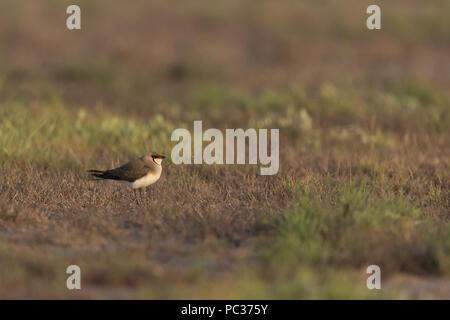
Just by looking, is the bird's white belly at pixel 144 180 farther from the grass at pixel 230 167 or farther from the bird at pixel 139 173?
the grass at pixel 230 167

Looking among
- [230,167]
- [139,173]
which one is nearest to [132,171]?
[139,173]

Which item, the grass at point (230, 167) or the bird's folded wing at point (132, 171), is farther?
the bird's folded wing at point (132, 171)

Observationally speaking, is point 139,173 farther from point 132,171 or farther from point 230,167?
point 230,167

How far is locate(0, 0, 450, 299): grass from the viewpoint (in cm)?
506

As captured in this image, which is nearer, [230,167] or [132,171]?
[132,171]

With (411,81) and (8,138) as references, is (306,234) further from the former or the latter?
(411,81)

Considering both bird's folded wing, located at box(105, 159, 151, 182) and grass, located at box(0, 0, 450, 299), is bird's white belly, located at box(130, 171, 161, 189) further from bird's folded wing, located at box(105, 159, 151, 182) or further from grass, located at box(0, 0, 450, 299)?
grass, located at box(0, 0, 450, 299)

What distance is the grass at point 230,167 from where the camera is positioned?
16.6 feet

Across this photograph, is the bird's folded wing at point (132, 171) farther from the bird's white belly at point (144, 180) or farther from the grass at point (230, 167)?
the grass at point (230, 167)

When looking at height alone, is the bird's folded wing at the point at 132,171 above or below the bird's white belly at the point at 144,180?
above

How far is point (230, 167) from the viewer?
8.23 m

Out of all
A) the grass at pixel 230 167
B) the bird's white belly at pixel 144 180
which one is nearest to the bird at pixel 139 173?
the bird's white belly at pixel 144 180

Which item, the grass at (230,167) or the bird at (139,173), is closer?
the grass at (230,167)

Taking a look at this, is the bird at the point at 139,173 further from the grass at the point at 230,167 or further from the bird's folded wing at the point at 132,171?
the grass at the point at 230,167
